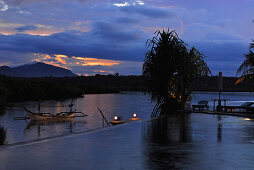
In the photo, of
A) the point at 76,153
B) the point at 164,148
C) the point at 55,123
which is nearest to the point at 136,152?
the point at 164,148

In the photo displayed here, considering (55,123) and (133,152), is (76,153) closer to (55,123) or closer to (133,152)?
(133,152)

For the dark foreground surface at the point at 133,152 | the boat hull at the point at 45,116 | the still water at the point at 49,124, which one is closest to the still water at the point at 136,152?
the dark foreground surface at the point at 133,152

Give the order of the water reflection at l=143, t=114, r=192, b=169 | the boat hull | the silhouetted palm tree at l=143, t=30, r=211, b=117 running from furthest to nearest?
the boat hull, the silhouetted palm tree at l=143, t=30, r=211, b=117, the water reflection at l=143, t=114, r=192, b=169

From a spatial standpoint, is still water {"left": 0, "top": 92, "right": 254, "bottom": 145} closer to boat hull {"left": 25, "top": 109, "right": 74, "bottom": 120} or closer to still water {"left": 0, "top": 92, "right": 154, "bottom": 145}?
still water {"left": 0, "top": 92, "right": 154, "bottom": 145}

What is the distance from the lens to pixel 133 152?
864 centimetres

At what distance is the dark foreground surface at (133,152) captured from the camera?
7.14m

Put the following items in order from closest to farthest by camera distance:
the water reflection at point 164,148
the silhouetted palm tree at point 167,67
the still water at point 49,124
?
the water reflection at point 164,148
the silhouetted palm tree at point 167,67
the still water at point 49,124

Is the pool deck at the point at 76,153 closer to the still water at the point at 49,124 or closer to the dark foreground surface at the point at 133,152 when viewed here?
the dark foreground surface at the point at 133,152

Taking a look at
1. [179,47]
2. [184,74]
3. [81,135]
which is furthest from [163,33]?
[81,135]

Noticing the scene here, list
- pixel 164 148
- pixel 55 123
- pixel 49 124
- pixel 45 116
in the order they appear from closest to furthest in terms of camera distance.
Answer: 1. pixel 164 148
2. pixel 49 124
3. pixel 55 123
4. pixel 45 116

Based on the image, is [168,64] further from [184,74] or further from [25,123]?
[25,123]

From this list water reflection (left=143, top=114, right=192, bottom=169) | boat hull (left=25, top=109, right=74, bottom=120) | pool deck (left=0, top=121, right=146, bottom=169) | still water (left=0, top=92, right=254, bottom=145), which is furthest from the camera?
boat hull (left=25, top=109, right=74, bottom=120)

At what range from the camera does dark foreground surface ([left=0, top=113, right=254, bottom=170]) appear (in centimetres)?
714

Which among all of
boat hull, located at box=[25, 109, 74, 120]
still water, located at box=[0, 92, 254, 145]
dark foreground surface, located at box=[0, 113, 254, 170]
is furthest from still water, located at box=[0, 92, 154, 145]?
dark foreground surface, located at box=[0, 113, 254, 170]
